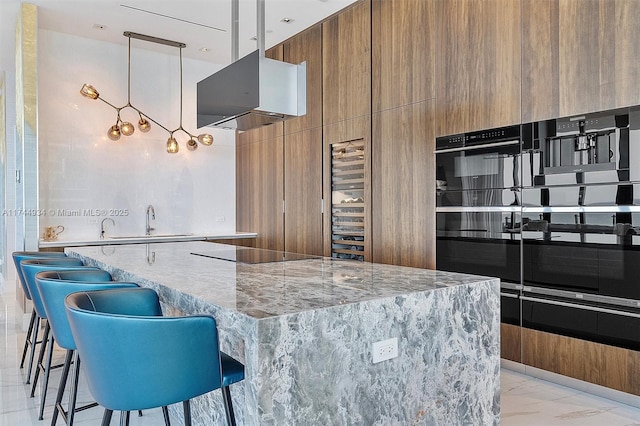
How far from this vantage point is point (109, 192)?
19.1 feet

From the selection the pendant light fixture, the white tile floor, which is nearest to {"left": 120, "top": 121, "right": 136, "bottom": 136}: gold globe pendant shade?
the pendant light fixture

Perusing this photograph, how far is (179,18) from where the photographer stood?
16.4 feet

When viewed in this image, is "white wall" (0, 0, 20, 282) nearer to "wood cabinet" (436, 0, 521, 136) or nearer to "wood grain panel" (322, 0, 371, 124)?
"wood grain panel" (322, 0, 371, 124)

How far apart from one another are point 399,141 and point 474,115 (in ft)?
2.60

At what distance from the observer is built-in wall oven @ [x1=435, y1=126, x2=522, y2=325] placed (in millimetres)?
3373

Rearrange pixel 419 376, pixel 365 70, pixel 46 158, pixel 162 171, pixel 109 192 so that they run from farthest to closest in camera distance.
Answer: pixel 162 171 → pixel 109 192 → pixel 46 158 → pixel 365 70 → pixel 419 376

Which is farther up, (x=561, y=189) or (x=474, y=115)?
(x=474, y=115)

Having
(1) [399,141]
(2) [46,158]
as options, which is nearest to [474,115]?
(1) [399,141]

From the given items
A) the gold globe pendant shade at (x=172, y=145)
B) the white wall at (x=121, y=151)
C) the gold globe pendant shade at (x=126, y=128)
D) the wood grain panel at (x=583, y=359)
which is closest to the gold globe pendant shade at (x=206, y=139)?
the white wall at (x=121, y=151)

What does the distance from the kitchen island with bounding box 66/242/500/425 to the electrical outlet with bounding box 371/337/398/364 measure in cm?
2

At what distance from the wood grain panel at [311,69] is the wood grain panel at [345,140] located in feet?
0.92

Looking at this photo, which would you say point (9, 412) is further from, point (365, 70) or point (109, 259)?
point (365, 70)

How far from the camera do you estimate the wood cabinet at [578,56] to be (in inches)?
108

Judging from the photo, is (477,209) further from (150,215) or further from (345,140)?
(150,215)
